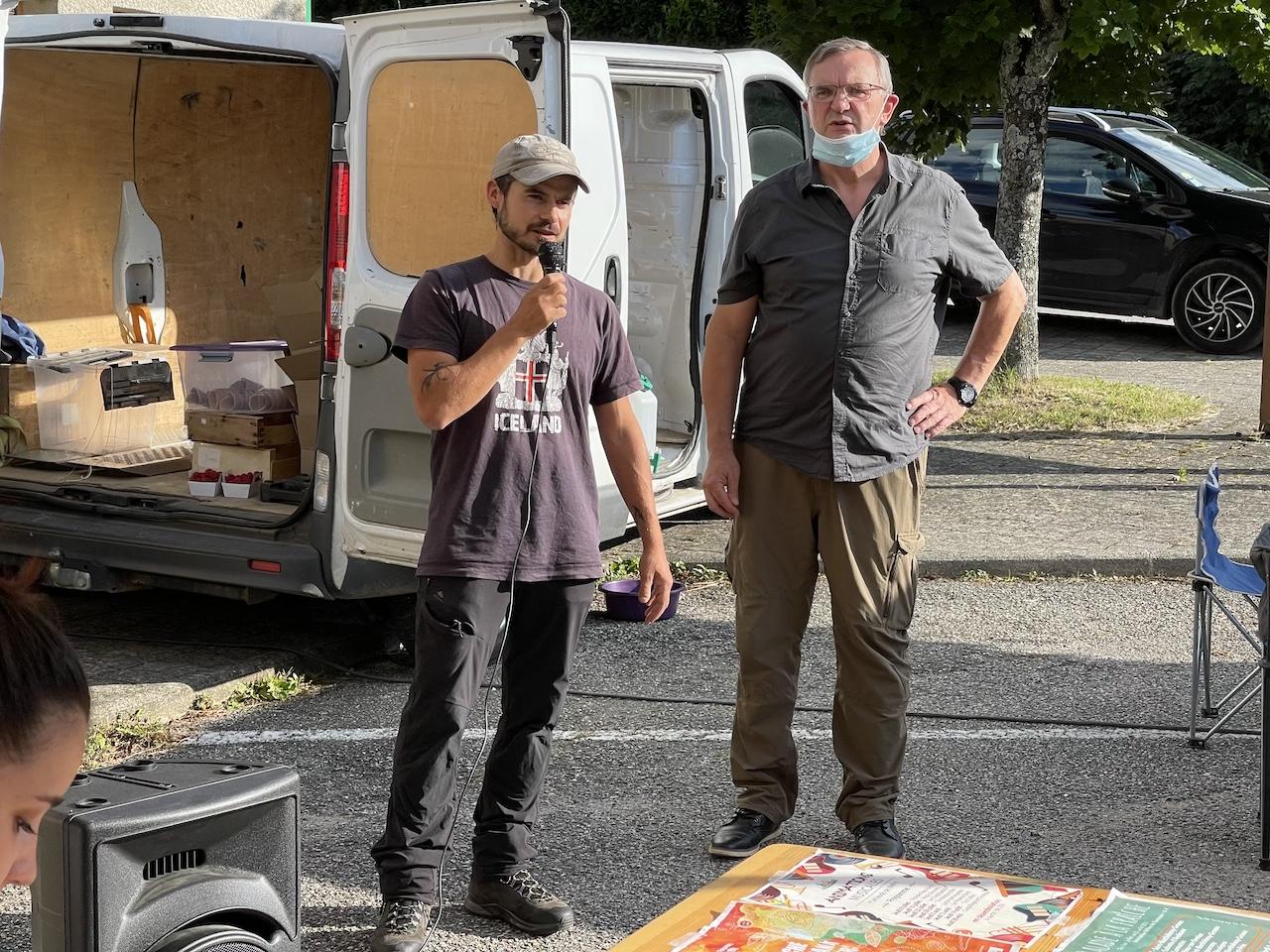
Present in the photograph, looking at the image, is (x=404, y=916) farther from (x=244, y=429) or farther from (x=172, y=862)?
(x=244, y=429)

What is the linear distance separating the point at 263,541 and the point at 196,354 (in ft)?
5.10

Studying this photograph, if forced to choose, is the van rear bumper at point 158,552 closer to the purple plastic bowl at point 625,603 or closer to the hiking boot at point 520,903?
Result: the purple plastic bowl at point 625,603

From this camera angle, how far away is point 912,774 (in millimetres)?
4977

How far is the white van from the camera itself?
5344 mm

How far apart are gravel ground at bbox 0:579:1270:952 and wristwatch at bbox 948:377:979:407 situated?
1206 mm

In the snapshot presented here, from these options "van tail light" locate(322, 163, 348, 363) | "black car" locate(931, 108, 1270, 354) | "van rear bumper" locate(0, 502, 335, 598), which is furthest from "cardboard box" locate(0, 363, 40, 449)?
"black car" locate(931, 108, 1270, 354)

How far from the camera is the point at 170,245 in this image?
332 inches

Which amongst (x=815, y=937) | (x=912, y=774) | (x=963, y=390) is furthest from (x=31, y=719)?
(x=912, y=774)

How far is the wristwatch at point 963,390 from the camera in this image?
4496 mm

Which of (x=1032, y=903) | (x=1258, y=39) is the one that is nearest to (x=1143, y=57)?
(x=1258, y=39)

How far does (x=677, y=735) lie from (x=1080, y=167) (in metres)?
9.75

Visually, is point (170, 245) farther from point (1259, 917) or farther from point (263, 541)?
point (1259, 917)

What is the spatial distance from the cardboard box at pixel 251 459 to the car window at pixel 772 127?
7.86 feet

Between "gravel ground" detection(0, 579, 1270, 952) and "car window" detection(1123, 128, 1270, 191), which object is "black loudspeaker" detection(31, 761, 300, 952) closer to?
"gravel ground" detection(0, 579, 1270, 952)
